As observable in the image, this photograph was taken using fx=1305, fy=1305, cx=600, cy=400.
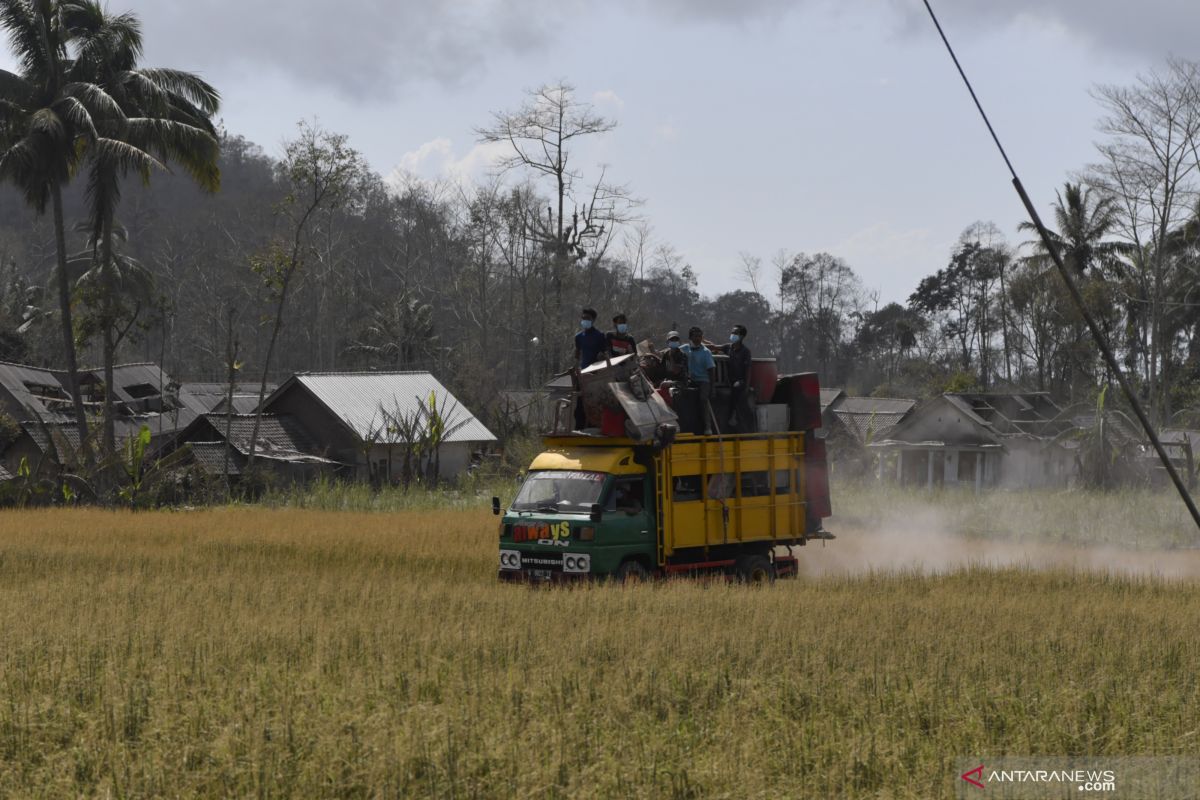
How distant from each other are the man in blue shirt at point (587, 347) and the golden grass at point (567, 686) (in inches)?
114

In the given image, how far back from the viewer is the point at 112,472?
3534cm

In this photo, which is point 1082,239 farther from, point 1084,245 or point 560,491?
point 560,491

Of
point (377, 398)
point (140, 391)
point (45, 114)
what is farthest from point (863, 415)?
point (45, 114)

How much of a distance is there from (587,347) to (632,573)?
3.47m

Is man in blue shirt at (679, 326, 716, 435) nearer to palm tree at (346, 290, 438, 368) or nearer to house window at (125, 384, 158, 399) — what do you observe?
house window at (125, 384, 158, 399)

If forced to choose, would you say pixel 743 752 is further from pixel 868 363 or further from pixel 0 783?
pixel 868 363

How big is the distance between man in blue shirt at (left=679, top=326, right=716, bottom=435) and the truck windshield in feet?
7.14

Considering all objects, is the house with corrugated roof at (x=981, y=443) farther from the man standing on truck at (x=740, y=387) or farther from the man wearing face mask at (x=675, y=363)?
the man wearing face mask at (x=675, y=363)

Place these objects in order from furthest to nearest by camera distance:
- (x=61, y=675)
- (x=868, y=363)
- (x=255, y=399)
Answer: (x=868, y=363) < (x=255, y=399) < (x=61, y=675)

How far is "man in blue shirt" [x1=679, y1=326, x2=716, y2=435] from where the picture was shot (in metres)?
19.2

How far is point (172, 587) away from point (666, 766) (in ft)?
35.4

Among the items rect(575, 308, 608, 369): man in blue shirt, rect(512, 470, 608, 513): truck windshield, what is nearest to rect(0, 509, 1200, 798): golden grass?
rect(512, 470, 608, 513): truck windshield

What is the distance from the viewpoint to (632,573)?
59.7ft

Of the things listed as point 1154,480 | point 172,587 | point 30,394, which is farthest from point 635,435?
point 30,394
